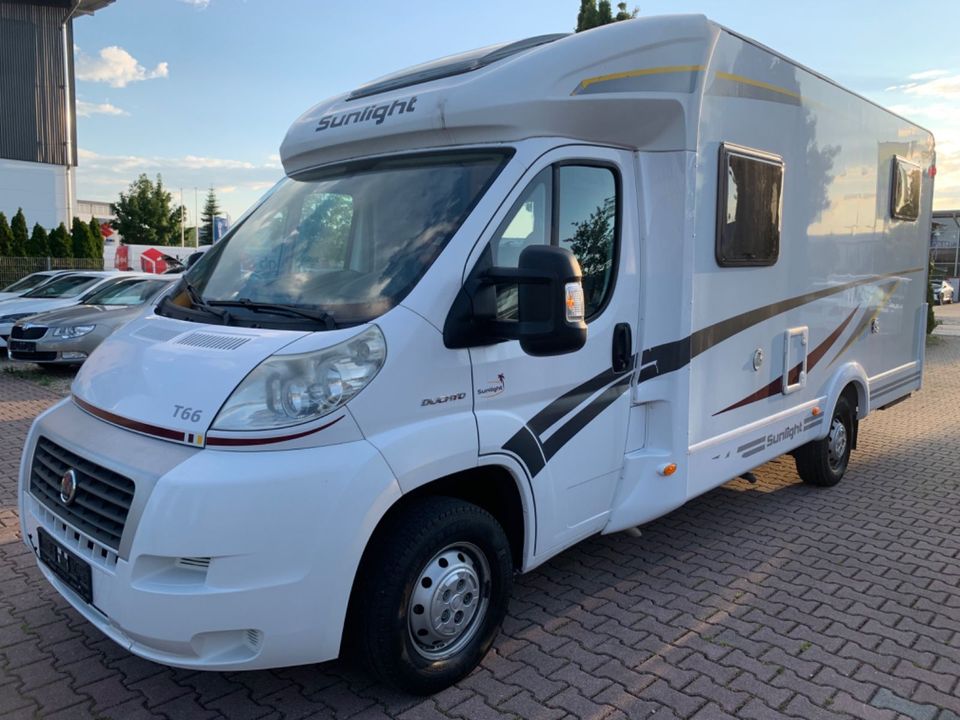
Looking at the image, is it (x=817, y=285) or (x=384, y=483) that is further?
(x=817, y=285)

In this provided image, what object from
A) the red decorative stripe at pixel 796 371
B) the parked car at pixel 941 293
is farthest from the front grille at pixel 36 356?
the parked car at pixel 941 293

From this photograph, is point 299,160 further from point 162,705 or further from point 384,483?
point 162,705

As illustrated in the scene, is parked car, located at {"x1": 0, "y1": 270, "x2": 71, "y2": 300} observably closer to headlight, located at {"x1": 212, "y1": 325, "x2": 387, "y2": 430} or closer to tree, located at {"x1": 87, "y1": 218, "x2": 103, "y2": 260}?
tree, located at {"x1": 87, "y1": 218, "x2": 103, "y2": 260}

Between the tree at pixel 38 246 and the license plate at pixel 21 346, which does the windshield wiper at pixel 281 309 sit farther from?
the tree at pixel 38 246

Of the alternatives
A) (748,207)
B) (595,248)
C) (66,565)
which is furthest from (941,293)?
(66,565)

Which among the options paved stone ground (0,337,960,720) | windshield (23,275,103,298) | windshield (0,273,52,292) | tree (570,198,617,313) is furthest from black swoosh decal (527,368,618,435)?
windshield (0,273,52,292)

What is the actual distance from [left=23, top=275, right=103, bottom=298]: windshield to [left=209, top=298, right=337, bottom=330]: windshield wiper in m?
10.9

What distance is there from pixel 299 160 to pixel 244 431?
2.10 metres

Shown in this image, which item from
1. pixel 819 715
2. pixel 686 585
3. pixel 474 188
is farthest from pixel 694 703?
pixel 474 188

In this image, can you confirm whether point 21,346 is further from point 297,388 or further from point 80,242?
point 80,242

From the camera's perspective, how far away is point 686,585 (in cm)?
431

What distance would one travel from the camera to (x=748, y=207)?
14.4ft

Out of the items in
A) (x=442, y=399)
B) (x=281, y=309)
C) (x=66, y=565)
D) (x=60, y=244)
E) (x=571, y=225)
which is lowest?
(x=66, y=565)

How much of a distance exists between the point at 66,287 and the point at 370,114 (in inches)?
450
